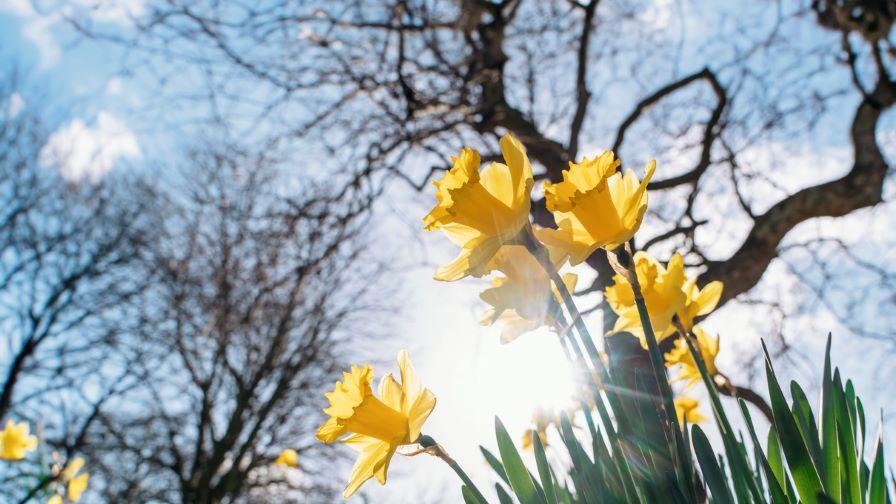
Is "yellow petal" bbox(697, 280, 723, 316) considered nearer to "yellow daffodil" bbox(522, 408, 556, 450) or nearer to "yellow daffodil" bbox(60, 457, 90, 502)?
"yellow daffodil" bbox(522, 408, 556, 450)

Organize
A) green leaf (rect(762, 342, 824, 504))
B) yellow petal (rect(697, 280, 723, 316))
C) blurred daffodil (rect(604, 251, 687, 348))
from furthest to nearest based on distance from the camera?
1. yellow petal (rect(697, 280, 723, 316))
2. blurred daffodil (rect(604, 251, 687, 348))
3. green leaf (rect(762, 342, 824, 504))

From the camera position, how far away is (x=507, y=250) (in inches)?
25.7

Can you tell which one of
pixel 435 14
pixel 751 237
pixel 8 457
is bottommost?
pixel 8 457

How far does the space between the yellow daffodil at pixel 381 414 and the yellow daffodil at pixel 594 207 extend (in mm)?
235

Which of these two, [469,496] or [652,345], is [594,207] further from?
[469,496]

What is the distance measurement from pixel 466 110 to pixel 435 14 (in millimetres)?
785

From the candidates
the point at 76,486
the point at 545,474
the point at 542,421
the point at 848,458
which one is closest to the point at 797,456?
the point at 848,458

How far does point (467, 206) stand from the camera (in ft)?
2.01

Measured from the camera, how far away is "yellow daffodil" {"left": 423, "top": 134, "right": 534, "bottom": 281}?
61 centimetres

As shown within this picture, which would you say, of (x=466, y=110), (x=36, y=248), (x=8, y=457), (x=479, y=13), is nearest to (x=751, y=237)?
(x=466, y=110)

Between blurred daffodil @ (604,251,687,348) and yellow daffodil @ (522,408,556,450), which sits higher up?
yellow daffodil @ (522,408,556,450)

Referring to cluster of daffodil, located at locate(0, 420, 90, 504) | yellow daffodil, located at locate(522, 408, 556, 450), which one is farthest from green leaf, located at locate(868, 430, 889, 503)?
cluster of daffodil, located at locate(0, 420, 90, 504)

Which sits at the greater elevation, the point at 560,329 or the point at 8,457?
the point at 8,457

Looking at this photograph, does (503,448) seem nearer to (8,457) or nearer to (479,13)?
(8,457)
